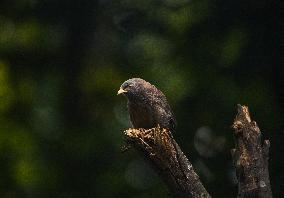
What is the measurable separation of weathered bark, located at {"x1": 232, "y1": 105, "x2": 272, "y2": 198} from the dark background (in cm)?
199

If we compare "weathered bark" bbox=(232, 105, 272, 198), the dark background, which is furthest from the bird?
the dark background

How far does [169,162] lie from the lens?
3279 mm

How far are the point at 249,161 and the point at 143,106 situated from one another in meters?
0.98

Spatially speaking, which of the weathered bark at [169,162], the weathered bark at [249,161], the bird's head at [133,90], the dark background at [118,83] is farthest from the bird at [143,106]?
the dark background at [118,83]

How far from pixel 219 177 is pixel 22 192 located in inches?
73.0

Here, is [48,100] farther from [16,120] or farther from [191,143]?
[191,143]

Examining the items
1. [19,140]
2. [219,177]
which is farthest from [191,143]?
[19,140]

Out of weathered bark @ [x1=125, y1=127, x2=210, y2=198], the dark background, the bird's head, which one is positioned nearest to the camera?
weathered bark @ [x1=125, y1=127, x2=210, y2=198]

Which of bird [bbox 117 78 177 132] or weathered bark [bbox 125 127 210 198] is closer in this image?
weathered bark [bbox 125 127 210 198]

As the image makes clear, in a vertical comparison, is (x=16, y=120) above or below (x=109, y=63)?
below

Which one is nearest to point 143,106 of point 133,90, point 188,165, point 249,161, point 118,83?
point 133,90

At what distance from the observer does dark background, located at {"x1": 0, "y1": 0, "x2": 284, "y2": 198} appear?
17.5 ft

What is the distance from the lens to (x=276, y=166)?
5.33 metres

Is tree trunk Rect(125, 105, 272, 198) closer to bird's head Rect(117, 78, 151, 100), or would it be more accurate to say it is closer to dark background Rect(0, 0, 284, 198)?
bird's head Rect(117, 78, 151, 100)
